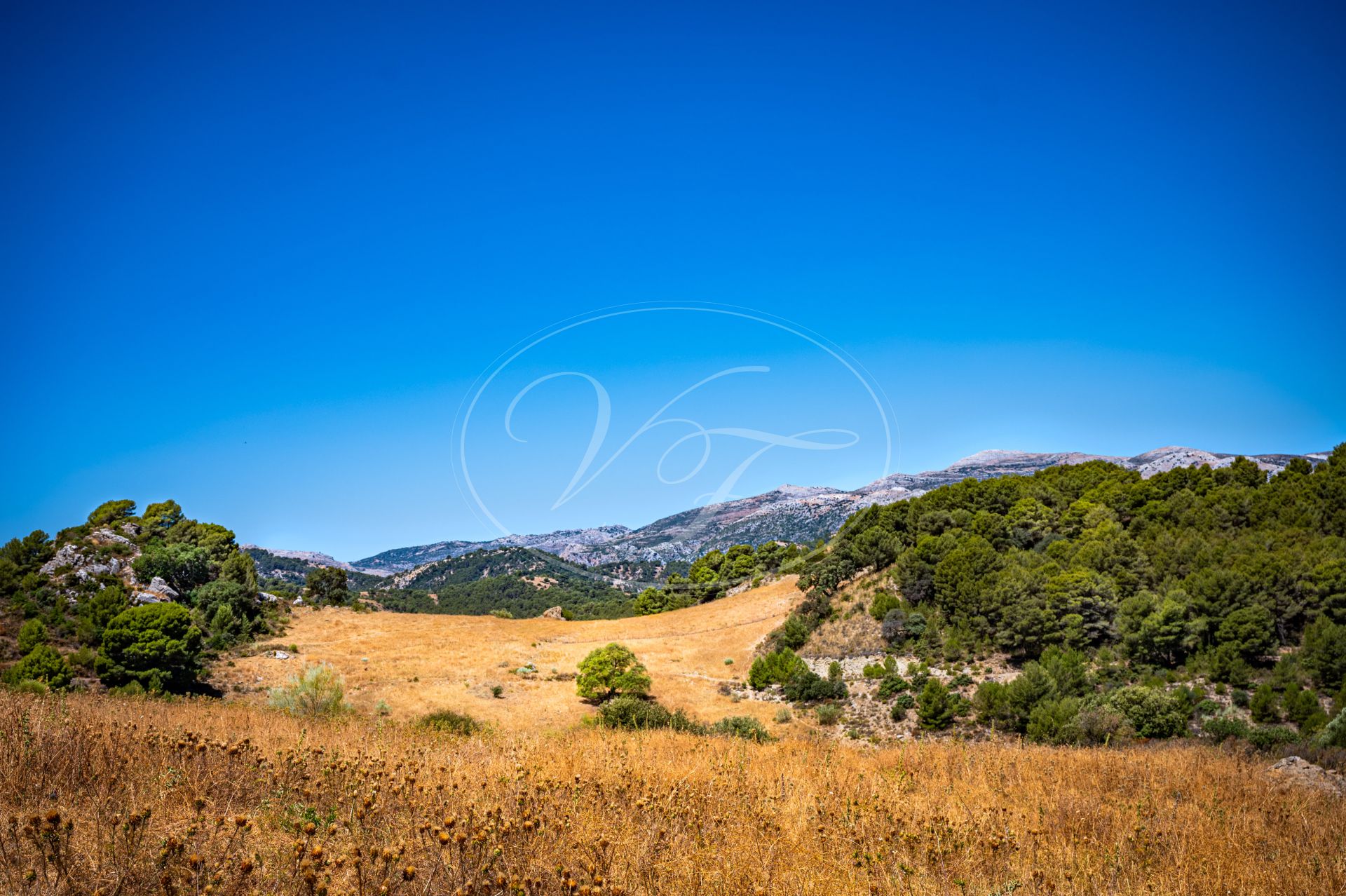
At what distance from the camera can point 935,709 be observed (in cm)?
2323

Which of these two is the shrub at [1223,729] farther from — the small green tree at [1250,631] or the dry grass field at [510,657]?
the dry grass field at [510,657]

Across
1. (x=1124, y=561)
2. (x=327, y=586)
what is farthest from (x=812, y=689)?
(x=327, y=586)

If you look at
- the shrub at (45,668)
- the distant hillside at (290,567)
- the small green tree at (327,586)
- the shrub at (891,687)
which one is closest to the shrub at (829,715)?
the shrub at (891,687)

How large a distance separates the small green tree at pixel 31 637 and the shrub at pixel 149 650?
7.44ft

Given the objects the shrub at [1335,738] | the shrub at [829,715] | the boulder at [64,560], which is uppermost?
the boulder at [64,560]

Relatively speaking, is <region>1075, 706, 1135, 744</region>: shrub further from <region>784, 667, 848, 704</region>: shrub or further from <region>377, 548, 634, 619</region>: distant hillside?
<region>377, 548, 634, 619</region>: distant hillside

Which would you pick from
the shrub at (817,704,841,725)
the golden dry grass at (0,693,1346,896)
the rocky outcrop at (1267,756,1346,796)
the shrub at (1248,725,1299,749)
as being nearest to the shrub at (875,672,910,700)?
the shrub at (817,704,841,725)

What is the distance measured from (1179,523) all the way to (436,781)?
40620 mm

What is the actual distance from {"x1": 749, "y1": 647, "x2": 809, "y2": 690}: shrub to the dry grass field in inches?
83.2

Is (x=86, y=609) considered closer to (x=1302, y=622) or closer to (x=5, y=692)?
(x=5, y=692)

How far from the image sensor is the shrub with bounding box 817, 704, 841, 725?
2475cm

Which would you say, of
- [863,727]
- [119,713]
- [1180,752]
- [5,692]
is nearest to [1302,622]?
[863,727]

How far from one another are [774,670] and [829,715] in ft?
23.5

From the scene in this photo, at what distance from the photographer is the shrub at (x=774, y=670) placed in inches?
1237
